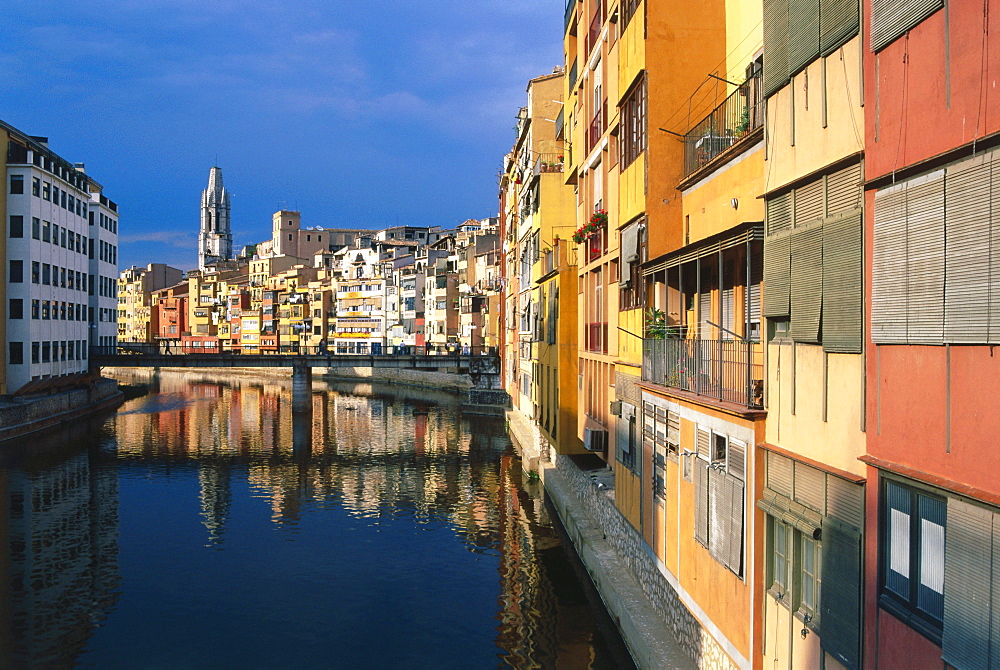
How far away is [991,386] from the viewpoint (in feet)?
19.0

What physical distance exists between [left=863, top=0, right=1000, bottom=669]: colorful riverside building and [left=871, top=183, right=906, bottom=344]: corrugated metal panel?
0.05ft

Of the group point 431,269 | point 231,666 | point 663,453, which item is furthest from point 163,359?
point 663,453

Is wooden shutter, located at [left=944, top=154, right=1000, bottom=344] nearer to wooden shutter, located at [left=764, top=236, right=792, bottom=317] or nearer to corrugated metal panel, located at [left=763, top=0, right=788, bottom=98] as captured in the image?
wooden shutter, located at [left=764, top=236, right=792, bottom=317]

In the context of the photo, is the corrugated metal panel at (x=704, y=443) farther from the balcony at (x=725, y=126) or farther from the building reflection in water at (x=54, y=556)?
the building reflection in water at (x=54, y=556)

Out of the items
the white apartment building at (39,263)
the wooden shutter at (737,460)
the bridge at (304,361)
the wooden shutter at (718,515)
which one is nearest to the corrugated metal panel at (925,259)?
the wooden shutter at (737,460)

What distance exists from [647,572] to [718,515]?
14.7 ft

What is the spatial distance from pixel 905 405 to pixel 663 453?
716 cm

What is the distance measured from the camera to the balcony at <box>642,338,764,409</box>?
1023 cm

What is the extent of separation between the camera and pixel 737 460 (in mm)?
10453

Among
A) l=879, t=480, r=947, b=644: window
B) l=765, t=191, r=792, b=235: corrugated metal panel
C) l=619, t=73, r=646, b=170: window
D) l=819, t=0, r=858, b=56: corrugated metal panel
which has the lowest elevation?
l=879, t=480, r=947, b=644: window

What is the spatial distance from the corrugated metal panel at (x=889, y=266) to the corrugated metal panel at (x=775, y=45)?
2759 mm

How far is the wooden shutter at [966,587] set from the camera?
5.86m

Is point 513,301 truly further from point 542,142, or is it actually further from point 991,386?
point 991,386

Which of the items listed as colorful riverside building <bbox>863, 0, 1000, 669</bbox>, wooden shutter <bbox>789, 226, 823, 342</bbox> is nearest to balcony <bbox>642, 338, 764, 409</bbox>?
wooden shutter <bbox>789, 226, 823, 342</bbox>
